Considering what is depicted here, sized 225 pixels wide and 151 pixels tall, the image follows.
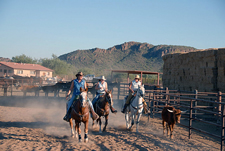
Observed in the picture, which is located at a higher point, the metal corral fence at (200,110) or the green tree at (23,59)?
the green tree at (23,59)

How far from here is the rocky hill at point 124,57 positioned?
267 feet

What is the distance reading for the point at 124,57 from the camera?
3748 inches

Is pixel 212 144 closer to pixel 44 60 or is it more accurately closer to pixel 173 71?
pixel 173 71

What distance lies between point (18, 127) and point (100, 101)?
3.56m

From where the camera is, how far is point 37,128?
8406mm

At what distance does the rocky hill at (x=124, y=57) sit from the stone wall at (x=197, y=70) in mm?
60435

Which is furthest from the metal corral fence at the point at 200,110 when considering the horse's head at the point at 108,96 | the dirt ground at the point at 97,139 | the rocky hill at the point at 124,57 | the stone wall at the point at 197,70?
the rocky hill at the point at 124,57

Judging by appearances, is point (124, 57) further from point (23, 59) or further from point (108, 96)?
point (108, 96)

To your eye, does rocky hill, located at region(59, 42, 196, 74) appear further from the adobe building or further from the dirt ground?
the dirt ground

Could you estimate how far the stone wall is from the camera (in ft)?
35.3

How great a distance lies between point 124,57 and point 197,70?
83.3 metres

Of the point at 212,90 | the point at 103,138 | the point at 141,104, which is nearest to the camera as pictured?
the point at 103,138

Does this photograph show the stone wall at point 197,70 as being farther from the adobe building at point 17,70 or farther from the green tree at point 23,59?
the green tree at point 23,59

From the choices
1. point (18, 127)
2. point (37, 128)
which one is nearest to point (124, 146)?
point (37, 128)
